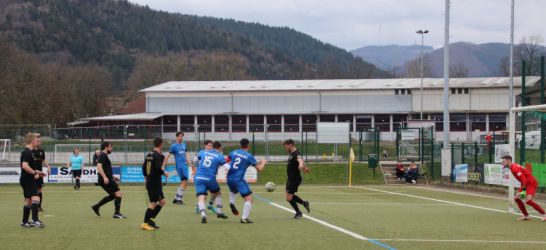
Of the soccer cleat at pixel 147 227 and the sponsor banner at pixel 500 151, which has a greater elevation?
the sponsor banner at pixel 500 151

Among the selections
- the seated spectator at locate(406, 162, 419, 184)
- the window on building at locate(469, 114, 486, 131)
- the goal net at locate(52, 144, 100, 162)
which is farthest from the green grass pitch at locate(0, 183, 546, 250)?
the window on building at locate(469, 114, 486, 131)

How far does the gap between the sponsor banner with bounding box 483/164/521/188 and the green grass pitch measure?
9608 millimetres

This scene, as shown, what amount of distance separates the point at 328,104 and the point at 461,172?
42.4 meters

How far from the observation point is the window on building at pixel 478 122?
251ft

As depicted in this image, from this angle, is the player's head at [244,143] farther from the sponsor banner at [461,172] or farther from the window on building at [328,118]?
the window on building at [328,118]

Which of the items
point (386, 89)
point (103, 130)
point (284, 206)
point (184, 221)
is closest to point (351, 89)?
point (386, 89)

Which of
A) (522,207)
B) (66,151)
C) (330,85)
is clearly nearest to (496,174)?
(522,207)

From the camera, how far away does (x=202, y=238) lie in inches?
571

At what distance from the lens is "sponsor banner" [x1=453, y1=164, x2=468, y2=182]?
38.0 meters

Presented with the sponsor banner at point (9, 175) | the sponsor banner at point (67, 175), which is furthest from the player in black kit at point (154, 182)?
the sponsor banner at point (9, 175)

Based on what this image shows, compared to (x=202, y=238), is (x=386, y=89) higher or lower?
higher

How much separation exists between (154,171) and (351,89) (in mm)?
65078

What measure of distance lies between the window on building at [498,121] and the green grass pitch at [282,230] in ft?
178

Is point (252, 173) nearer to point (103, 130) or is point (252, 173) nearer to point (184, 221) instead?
point (103, 130)
